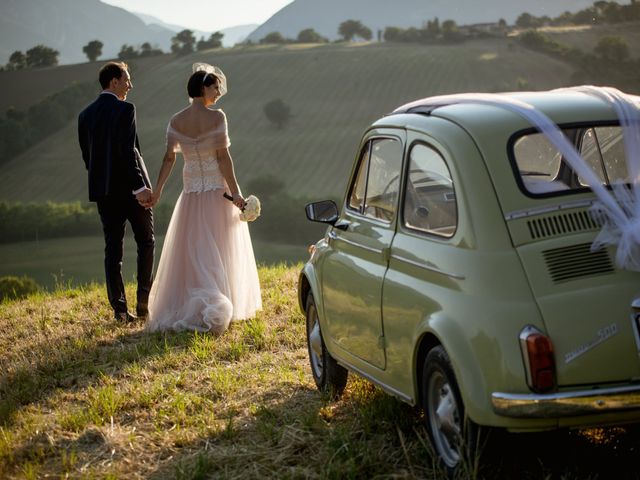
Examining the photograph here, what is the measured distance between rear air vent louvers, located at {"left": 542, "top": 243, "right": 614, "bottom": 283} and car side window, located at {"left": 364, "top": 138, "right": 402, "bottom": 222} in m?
1.23

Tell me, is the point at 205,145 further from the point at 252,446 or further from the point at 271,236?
the point at 271,236

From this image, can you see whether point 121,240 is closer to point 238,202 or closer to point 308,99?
point 238,202

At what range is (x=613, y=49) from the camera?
3039 inches

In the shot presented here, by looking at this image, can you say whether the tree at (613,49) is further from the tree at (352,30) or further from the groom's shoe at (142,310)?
the groom's shoe at (142,310)

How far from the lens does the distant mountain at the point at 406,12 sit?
13762cm

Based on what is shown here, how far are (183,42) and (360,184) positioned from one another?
336 ft

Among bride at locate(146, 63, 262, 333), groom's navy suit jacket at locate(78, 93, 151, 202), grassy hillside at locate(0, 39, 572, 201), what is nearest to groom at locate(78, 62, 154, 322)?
groom's navy suit jacket at locate(78, 93, 151, 202)

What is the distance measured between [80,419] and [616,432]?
128 inches

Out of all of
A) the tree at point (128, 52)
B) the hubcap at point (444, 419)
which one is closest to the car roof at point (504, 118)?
the hubcap at point (444, 419)

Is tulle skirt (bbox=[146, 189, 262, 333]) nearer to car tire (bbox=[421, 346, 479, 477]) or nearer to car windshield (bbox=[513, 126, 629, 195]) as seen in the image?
car windshield (bbox=[513, 126, 629, 195])

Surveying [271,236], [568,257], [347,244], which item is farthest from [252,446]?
[271,236]

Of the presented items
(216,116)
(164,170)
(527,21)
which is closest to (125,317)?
(164,170)

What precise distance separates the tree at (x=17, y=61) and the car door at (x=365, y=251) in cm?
9163

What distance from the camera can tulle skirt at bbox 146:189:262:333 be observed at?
31.0 ft
